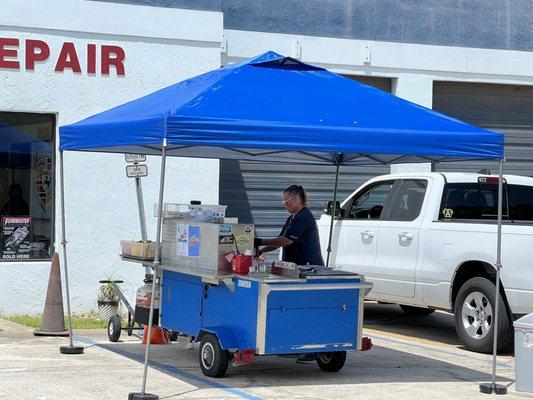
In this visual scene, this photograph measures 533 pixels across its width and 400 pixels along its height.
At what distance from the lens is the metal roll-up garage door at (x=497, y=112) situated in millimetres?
18688

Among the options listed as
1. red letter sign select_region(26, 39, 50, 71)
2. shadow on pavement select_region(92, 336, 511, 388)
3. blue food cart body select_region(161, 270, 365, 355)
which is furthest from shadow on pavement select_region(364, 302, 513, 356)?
red letter sign select_region(26, 39, 50, 71)

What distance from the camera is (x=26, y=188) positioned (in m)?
15.1

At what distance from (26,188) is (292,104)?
620 cm

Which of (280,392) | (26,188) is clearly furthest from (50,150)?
(280,392)

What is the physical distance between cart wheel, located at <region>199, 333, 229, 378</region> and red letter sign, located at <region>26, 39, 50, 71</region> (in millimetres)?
6039

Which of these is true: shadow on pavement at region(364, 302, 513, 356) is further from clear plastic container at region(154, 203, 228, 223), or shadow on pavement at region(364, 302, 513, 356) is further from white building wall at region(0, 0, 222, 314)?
clear plastic container at region(154, 203, 228, 223)

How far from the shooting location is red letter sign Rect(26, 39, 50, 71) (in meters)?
14.8

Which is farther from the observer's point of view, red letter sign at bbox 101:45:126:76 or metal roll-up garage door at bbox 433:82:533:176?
metal roll-up garage door at bbox 433:82:533:176

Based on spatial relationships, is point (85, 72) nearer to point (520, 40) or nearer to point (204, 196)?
point (204, 196)

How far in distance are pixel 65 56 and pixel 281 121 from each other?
6.34 meters

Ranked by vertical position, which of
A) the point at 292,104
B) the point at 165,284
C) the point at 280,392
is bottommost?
the point at 280,392

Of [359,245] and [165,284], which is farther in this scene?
[359,245]

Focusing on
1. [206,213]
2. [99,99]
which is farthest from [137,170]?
[206,213]

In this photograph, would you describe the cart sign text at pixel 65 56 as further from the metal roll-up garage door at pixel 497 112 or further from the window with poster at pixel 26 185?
the metal roll-up garage door at pixel 497 112
